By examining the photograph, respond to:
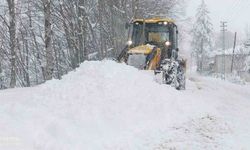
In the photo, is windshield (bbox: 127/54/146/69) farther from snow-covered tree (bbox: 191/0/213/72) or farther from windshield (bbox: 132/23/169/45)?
snow-covered tree (bbox: 191/0/213/72)

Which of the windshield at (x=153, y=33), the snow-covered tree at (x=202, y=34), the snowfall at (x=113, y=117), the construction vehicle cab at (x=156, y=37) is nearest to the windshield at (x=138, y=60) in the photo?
the construction vehicle cab at (x=156, y=37)

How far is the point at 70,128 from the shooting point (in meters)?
9.42

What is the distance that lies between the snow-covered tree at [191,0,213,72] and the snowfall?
249ft

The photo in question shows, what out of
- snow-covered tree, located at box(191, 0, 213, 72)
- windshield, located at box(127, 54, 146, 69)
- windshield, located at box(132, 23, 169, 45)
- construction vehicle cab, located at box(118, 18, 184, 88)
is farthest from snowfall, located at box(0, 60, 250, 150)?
snow-covered tree, located at box(191, 0, 213, 72)

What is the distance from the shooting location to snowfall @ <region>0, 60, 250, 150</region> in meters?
8.84

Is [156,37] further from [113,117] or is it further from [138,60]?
[113,117]

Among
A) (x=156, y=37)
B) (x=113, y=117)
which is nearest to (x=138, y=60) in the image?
(x=156, y=37)

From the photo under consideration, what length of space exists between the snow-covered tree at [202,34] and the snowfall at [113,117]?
75933mm

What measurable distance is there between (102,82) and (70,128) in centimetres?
321

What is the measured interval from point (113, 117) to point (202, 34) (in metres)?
80.5

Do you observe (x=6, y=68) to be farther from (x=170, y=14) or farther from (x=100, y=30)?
(x=170, y=14)

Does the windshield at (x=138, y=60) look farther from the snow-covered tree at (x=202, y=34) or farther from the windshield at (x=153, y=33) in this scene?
the snow-covered tree at (x=202, y=34)

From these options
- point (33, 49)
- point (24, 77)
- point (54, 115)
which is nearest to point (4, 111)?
point (54, 115)

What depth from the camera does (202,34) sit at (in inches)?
3526
